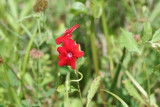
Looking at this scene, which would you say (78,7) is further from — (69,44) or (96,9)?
(69,44)

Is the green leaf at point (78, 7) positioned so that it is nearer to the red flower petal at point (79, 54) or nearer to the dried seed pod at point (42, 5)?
the dried seed pod at point (42, 5)

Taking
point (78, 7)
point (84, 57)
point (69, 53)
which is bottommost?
point (84, 57)

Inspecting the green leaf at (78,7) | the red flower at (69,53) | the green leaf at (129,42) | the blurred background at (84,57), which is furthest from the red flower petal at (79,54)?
the green leaf at (78,7)

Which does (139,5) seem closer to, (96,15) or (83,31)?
(83,31)

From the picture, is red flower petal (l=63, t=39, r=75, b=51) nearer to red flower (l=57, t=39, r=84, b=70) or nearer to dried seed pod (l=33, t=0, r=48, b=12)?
red flower (l=57, t=39, r=84, b=70)

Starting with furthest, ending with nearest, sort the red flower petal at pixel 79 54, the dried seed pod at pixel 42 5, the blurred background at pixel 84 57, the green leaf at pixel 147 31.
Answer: the blurred background at pixel 84 57 → the dried seed pod at pixel 42 5 → the green leaf at pixel 147 31 → the red flower petal at pixel 79 54

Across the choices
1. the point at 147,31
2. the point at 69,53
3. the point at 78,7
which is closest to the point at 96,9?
the point at 78,7

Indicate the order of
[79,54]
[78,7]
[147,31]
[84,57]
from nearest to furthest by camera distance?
[79,54] < [147,31] < [84,57] < [78,7]

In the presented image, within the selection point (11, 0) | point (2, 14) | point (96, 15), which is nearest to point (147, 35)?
point (96, 15)
